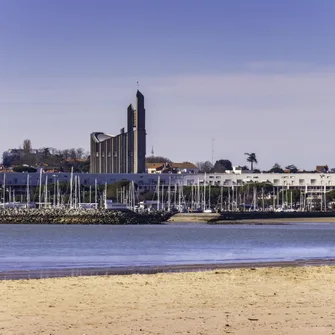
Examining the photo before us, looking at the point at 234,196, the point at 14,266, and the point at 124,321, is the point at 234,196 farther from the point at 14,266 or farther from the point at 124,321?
the point at 124,321

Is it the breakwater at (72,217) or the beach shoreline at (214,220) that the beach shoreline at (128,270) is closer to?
the breakwater at (72,217)

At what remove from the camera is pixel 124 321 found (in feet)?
71.8

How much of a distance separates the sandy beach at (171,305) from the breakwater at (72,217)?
89.6 m

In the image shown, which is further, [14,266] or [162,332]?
[14,266]

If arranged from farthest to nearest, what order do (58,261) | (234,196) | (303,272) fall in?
1. (234,196)
2. (58,261)
3. (303,272)

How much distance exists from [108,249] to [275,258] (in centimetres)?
1295

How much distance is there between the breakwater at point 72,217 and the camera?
123 meters

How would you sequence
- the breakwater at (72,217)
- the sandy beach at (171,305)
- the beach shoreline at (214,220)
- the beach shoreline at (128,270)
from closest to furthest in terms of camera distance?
the sandy beach at (171,305)
the beach shoreline at (128,270)
the breakwater at (72,217)
the beach shoreline at (214,220)

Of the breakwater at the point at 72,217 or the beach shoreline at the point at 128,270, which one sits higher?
the breakwater at the point at 72,217

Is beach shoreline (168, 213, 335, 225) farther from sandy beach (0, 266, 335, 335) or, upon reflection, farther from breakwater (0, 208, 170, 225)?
sandy beach (0, 266, 335, 335)

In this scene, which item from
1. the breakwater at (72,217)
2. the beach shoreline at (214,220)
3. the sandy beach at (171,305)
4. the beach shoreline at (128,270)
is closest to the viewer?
the sandy beach at (171,305)

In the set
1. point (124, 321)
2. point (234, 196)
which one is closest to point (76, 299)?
point (124, 321)

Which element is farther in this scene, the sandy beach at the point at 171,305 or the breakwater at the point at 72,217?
the breakwater at the point at 72,217

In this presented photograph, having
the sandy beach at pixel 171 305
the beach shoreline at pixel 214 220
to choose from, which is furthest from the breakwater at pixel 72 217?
the sandy beach at pixel 171 305
